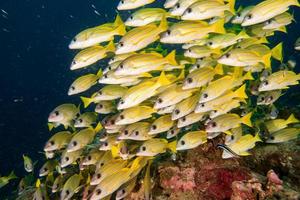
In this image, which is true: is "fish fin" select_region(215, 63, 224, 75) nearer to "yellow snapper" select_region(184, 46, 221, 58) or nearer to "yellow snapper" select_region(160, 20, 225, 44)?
"yellow snapper" select_region(184, 46, 221, 58)

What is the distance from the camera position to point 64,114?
19.3 ft

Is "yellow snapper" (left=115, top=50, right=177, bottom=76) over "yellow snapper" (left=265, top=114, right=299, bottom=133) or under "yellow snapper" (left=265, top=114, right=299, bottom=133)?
over

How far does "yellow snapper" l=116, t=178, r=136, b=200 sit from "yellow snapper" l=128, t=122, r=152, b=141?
0.61 meters

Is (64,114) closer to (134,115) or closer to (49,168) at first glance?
(49,168)

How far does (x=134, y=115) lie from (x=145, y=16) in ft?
4.95

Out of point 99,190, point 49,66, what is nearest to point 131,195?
point 99,190

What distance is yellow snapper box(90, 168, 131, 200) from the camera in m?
4.27

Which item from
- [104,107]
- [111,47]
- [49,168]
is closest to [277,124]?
[104,107]

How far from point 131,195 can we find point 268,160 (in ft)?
7.73

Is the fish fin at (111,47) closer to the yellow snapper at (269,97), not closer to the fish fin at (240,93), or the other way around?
the fish fin at (240,93)

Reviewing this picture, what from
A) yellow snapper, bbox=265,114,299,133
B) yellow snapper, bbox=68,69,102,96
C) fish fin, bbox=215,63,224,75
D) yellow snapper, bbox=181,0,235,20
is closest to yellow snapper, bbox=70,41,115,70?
yellow snapper, bbox=68,69,102,96

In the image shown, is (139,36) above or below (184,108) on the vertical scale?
above

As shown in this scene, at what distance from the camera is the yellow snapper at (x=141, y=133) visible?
4.75m

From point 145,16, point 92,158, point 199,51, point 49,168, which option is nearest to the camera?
point 199,51
